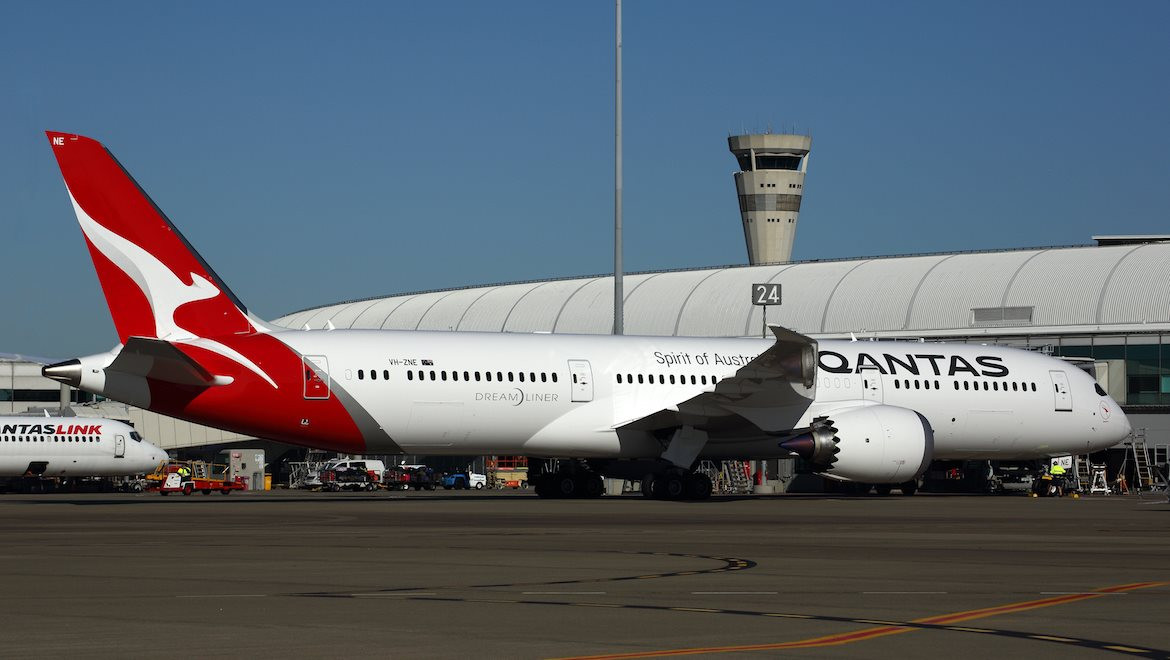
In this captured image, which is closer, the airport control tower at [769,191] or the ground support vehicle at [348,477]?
the ground support vehicle at [348,477]

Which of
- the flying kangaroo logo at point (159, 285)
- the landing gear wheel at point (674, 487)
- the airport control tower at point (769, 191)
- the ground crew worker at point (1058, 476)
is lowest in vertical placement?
the landing gear wheel at point (674, 487)

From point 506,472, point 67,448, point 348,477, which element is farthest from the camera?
point 506,472

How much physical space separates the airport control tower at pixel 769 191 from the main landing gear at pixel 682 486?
10988cm

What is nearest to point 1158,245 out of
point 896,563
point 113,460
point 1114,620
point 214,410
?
point 113,460

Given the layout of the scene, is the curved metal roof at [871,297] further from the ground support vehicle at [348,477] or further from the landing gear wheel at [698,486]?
the landing gear wheel at [698,486]

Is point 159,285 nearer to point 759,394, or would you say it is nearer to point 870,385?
point 759,394

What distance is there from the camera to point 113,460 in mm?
53875

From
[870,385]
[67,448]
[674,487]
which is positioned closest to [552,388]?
[674,487]

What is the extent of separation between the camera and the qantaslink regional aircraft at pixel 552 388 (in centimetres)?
3206

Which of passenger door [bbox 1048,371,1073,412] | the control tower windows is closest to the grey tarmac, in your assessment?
passenger door [bbox 1048,371,1073,412]

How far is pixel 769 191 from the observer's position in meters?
149

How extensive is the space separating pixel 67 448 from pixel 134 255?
24.2 m

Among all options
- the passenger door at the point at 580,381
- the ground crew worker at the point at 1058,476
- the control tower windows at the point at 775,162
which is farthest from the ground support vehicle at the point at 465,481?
the control tower windows at the point at 775,162

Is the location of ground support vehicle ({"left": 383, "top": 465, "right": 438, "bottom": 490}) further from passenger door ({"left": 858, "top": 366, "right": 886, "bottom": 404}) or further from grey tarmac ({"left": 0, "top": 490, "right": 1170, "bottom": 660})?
grey tarmac ({"left": 0, "top": 490, "right": 1170, "bottom": 660})
